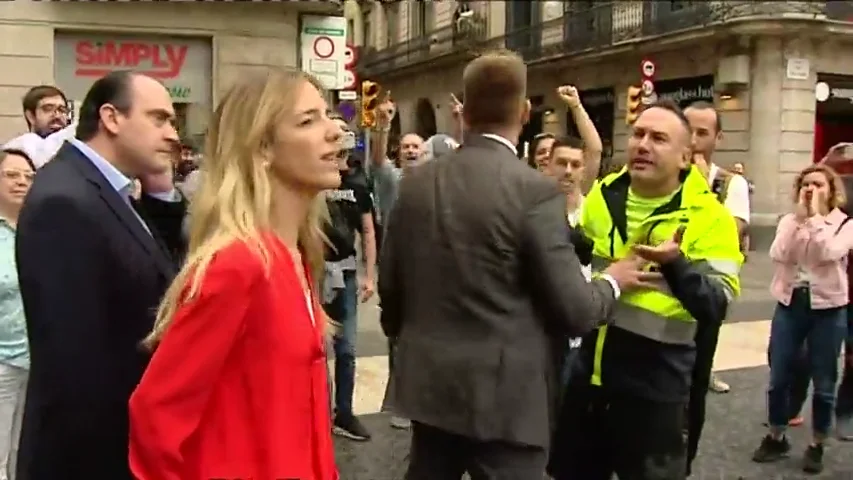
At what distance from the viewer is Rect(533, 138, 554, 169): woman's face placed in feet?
19.8

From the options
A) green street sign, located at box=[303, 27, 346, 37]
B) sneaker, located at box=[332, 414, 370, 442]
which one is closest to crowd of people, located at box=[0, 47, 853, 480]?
sneaker, located at box=[332, 414, 370, 442]

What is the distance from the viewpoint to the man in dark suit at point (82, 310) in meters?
2.48

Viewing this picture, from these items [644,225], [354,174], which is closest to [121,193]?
[644,225]

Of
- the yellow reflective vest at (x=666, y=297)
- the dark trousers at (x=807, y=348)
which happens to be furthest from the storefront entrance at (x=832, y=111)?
the yellow reflective vest at (x=666, y=297)

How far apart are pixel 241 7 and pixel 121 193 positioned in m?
12.0

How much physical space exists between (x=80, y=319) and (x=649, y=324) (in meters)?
2.13

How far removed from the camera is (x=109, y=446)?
256 cm

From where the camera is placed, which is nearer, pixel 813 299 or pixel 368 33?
pixel 813 299

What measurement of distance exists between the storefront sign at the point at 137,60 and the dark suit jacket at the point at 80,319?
11.2 metres

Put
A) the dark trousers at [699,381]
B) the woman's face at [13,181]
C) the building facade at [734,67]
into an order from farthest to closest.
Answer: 1. the building facade at [734,67]
2. the dark trousers at [699,381]
3. the woman's face at [13,181]

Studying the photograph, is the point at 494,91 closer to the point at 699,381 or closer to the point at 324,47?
the point at 699,381

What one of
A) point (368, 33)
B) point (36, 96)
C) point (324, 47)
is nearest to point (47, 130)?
point (36, 96)

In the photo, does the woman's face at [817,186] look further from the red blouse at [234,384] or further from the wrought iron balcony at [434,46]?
the wrought iron balcony at [434,46]

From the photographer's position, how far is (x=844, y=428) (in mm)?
6781
